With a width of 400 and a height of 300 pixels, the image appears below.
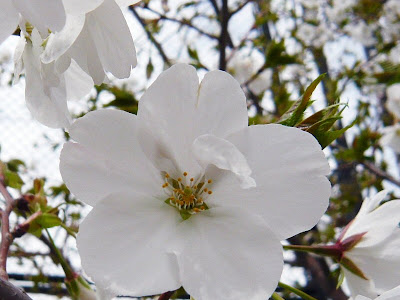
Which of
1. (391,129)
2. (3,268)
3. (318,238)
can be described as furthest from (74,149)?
(391,129)

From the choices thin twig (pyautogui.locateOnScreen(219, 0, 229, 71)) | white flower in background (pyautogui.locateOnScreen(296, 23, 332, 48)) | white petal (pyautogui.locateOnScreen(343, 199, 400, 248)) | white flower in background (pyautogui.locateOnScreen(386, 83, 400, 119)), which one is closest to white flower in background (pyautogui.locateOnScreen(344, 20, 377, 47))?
white flower in background (pyautogui.locateOnScreen(296, 23, 332, 48))

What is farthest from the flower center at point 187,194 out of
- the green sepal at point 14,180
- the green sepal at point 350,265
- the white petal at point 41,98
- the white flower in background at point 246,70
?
the white flower in background at point 246,70

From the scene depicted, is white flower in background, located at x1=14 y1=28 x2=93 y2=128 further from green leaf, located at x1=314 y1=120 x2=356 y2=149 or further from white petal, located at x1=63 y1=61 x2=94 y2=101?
green leaf, located at x1=314 y1=120 x2=356 y2=149

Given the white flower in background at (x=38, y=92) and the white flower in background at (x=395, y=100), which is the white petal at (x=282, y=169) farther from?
the white flower in background at (x=395, y=100)

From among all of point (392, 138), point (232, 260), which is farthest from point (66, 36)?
point (392, 138)

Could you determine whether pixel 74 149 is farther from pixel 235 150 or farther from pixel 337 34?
pixel 337 34

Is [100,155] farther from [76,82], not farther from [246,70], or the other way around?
[246,70]
